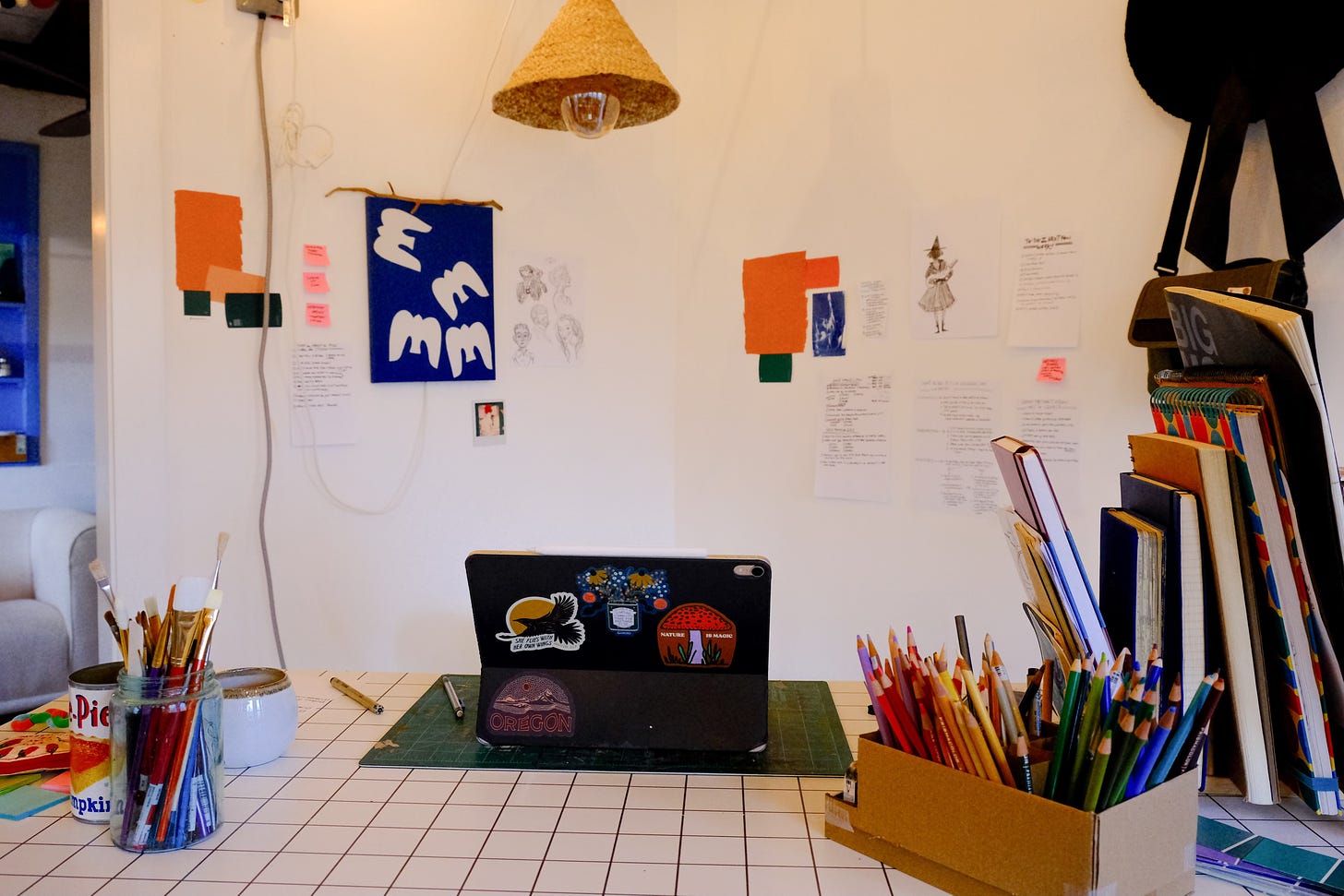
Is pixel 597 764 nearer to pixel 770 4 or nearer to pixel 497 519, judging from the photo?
pixel 497 519

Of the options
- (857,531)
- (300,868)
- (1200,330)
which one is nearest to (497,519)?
(857,531)

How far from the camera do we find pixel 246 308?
2693mm

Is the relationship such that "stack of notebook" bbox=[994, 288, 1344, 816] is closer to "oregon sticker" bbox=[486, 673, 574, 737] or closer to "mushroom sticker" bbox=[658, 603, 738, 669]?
"mushroom sticker" bbox=[658, 603, 738, 669]

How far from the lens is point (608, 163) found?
312cm

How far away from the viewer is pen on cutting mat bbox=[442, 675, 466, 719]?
4.97ft

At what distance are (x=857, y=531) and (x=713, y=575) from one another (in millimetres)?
1581

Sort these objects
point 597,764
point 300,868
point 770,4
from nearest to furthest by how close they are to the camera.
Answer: point 300,868
point 597,764
point 770,4

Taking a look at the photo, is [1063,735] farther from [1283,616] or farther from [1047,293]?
[1047,293]

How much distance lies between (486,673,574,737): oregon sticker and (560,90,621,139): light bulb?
4.97 ft

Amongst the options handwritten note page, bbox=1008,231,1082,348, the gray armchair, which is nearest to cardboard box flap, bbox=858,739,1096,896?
handwritten note page, bbox=1008,231,1082,348

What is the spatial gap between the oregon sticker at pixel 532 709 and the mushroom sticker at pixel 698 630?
0.55 ft

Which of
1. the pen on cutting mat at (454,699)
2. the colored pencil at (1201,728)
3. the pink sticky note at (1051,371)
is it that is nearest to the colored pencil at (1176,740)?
the colored pencil at (1201,728)

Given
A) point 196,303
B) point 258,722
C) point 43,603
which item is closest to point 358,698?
point 258,722

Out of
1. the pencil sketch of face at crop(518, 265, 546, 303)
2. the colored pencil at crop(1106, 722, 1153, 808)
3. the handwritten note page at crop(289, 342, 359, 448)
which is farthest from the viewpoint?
the pencil sketch of face at crop(518, 265, 546, 303)
